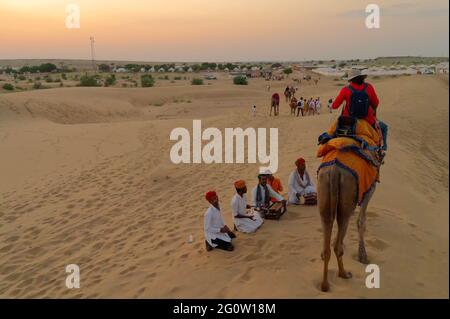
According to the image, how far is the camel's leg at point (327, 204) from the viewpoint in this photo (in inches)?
188

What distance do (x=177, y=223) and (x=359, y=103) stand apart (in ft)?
15.7

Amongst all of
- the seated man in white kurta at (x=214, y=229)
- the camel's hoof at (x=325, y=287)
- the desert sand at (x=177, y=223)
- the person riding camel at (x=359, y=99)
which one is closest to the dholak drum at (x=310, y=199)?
the desert sand at (x=177, y=223)

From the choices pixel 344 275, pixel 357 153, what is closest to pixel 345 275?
pixel 344 275

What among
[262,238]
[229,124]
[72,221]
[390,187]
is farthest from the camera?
[229,124]

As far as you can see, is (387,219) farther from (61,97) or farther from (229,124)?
(61,97)

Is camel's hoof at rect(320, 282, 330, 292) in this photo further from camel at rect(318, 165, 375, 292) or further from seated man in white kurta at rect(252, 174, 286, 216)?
seated man in white kurta at rect(252, 174, 286, 216)

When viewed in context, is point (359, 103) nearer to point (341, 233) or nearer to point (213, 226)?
point (341, 233)

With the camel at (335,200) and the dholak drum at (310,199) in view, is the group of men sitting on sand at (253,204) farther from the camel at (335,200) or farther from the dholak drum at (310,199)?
the camel at (335,200)

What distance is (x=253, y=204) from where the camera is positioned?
754cm

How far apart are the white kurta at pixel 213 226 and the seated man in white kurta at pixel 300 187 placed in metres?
2.29
